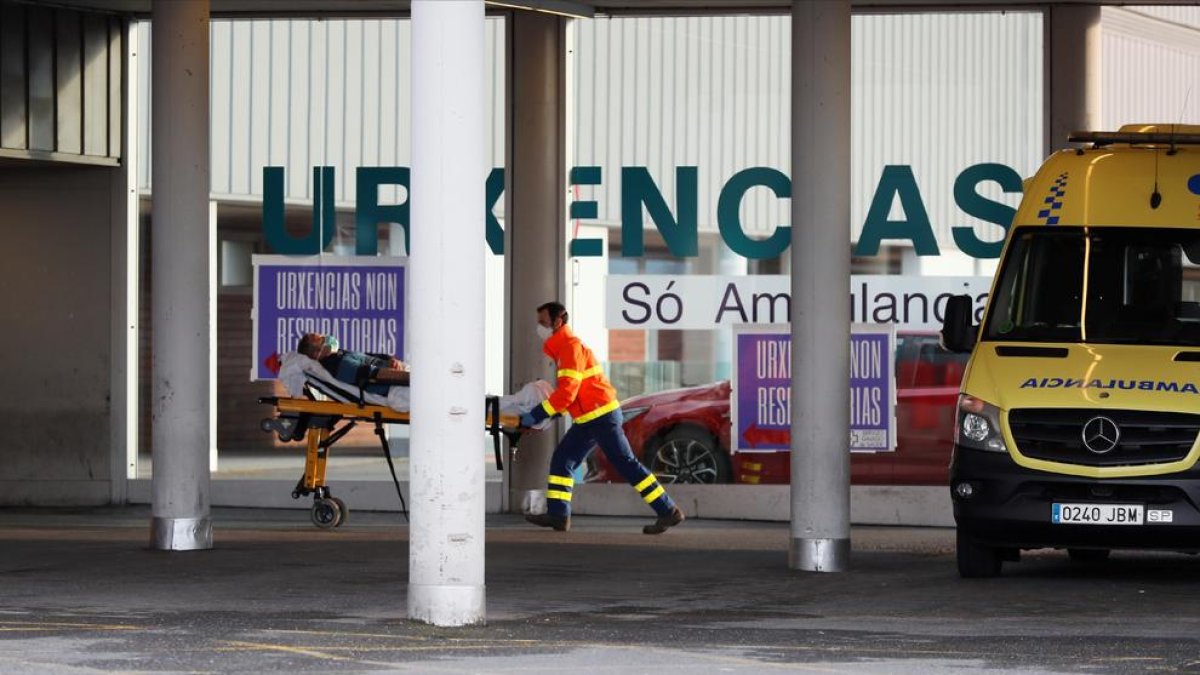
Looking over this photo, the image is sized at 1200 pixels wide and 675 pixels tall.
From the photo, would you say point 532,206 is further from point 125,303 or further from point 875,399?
point 125,303

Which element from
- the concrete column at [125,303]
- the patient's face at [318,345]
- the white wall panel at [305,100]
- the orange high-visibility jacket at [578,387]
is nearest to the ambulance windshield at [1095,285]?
the orange high-visibility jacket at [578,387]

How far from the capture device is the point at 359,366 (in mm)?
16516

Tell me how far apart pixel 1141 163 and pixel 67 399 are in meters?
9.32

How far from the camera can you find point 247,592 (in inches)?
477

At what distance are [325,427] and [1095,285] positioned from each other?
19.6 feet

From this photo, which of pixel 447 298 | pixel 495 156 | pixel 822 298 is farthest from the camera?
pixel 495 156

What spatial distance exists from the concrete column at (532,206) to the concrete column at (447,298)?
7.76m

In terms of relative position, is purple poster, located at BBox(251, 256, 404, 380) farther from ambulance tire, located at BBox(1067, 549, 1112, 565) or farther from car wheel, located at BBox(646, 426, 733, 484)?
ambulance tire, located at BBox(1067, 549, 1112, 565)

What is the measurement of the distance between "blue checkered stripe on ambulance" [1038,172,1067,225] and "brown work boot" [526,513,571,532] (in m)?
A: 4.48

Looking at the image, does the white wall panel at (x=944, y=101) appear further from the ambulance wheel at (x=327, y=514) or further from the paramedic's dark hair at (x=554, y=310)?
the ambulance wheel at (x=327, y=514)

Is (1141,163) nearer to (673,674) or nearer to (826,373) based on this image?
(826,373)

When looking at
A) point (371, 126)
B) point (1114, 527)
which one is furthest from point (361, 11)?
point (1114, 527)

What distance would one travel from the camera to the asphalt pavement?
9.30 meters

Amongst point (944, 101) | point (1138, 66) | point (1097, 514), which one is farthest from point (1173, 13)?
point (1097, 514)
